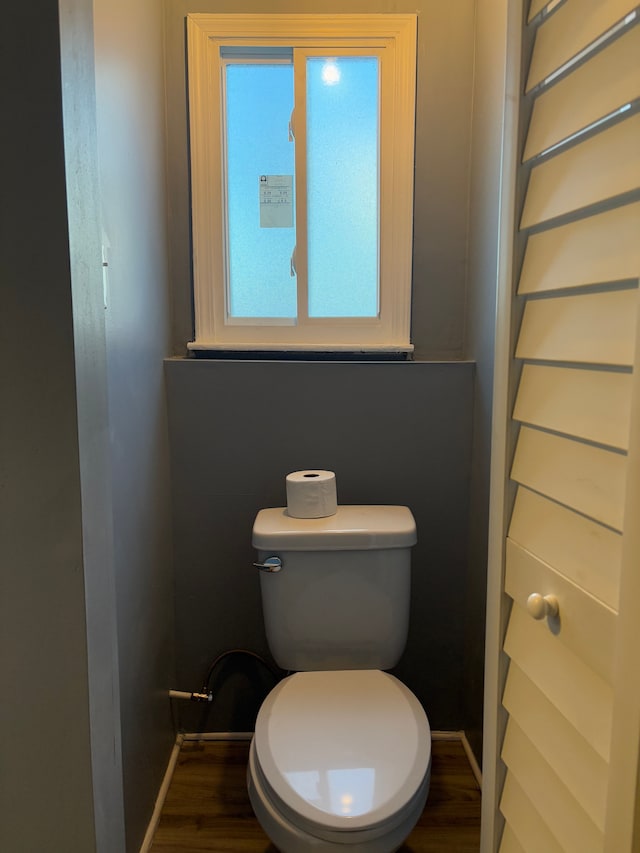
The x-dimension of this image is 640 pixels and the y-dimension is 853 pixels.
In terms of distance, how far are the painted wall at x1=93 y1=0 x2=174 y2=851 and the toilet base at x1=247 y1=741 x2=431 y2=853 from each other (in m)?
0.34

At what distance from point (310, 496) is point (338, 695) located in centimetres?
47

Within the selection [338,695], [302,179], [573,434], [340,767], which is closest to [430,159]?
[302,179]

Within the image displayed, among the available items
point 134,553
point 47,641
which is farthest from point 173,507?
point 47,641

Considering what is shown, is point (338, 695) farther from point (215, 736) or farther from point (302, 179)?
point (302, 179)

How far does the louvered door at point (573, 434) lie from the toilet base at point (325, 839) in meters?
0.31

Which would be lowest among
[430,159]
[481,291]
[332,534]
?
[332,534]

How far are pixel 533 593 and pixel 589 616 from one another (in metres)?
0.13

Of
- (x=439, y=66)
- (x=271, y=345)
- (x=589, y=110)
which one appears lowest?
(x=271, y=345)

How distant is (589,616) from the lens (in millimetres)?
619

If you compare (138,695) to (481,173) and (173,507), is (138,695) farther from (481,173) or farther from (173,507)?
(481,173)

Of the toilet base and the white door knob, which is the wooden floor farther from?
the white door knob

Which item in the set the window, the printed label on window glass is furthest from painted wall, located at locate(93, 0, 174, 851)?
the printed label on window glass

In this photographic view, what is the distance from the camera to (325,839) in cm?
105

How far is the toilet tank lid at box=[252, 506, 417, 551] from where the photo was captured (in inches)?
58.2
